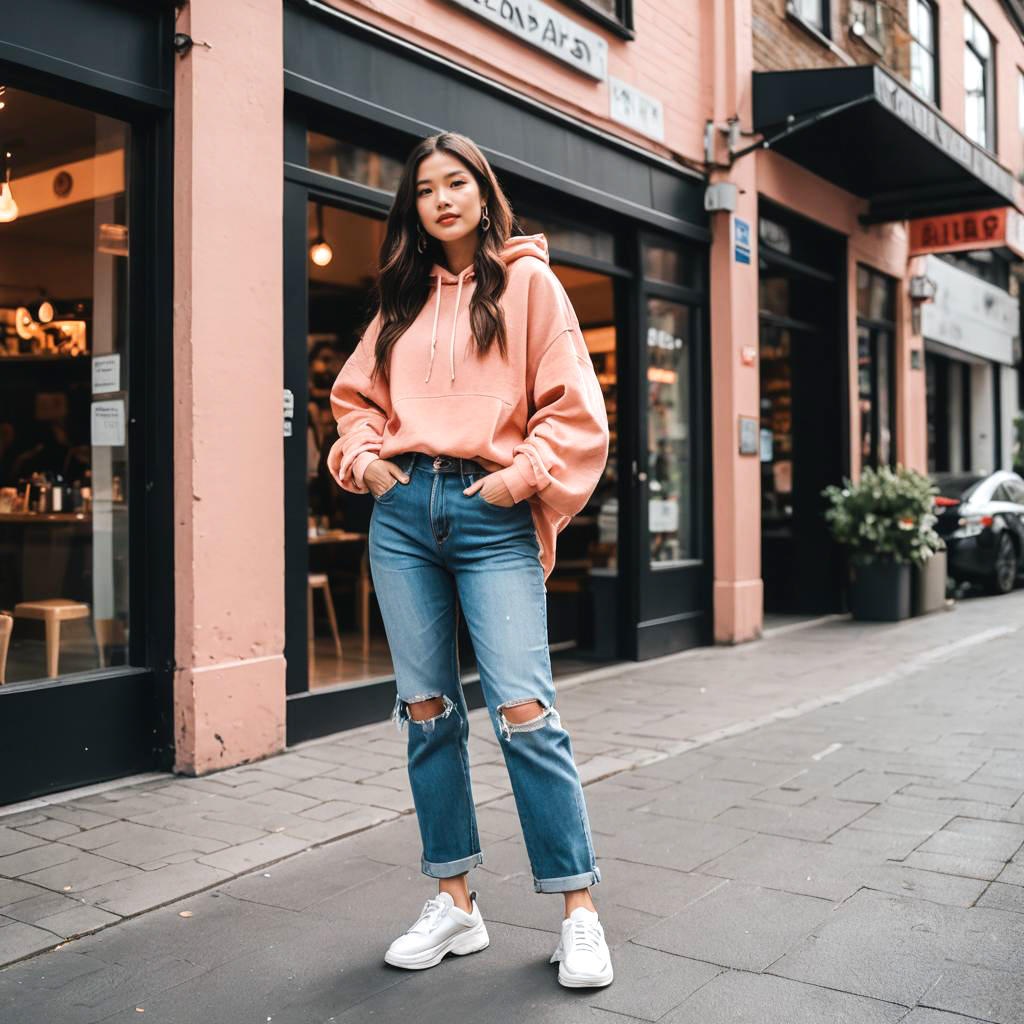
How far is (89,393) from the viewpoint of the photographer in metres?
5.16

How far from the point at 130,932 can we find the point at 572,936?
4.28 ft

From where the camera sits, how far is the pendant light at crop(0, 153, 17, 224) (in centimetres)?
502

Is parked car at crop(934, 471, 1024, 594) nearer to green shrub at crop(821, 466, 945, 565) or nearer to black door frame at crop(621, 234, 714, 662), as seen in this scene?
green shrub at crop(821, 466, 945, 565)

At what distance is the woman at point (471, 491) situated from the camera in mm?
2730

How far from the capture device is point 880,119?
9.29 meters

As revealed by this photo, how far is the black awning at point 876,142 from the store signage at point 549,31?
172cm

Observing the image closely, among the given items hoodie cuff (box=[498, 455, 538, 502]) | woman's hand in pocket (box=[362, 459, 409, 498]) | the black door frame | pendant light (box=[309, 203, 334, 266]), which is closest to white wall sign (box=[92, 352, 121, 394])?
woman's hand in pocket (box=[362, 459, 409, 498])

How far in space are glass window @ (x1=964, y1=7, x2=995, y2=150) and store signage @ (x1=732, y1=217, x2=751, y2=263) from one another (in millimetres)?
8180

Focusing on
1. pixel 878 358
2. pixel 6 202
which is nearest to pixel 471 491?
pixel 6 202

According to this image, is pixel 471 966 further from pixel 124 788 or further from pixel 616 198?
pixel 616 198

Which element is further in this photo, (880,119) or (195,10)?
(880,119)

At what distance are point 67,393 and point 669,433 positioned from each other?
4748 millimetres

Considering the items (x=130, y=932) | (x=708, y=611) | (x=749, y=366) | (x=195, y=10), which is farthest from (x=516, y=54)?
(x=130, y=932)

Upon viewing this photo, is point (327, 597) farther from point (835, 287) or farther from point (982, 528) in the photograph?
point (982, 528)
